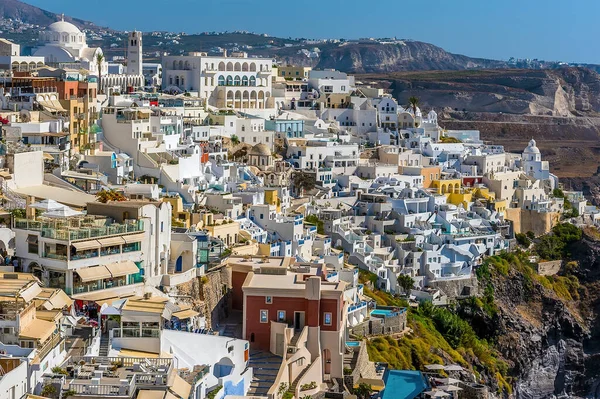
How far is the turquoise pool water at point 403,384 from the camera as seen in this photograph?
98.8ft

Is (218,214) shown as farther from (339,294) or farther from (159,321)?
(159,321)

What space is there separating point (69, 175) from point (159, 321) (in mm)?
13335

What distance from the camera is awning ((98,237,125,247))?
2555cm

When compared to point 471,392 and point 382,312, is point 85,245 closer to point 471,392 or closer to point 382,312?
point 471,392

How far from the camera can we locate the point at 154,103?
177 ft

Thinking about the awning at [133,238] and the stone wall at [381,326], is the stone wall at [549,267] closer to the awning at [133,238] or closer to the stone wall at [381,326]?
the stone wall at [381,326]

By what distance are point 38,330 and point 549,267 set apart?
3991 centimetres

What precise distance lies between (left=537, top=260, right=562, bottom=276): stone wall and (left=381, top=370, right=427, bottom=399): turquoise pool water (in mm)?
24817

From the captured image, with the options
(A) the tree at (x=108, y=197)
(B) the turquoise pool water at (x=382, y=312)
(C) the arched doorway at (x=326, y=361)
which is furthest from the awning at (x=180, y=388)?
(B) the turquoise pool water at (x=382, y=312)

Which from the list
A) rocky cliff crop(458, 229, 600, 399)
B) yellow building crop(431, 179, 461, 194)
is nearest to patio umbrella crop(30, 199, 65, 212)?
rocky cliff crop(458, 229, 600, 399)

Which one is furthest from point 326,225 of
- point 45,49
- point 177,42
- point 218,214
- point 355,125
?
point 177,42

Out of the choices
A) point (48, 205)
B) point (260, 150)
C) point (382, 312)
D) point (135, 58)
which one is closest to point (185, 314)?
point (48, 205)

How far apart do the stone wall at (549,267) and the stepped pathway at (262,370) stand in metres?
32.2

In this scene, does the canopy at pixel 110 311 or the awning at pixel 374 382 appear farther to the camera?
the awning at pixel 374 382
